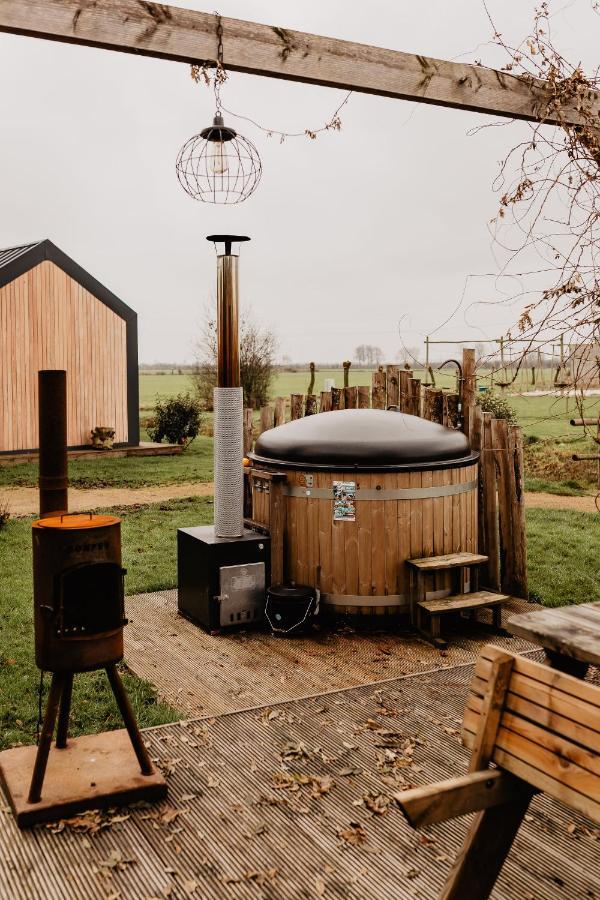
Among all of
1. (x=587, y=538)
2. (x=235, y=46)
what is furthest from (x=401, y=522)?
(x=587, y=538)

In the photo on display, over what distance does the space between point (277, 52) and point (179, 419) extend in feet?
61.8

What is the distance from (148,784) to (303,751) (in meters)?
0.93

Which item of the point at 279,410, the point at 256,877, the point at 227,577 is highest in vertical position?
the point at 279,410

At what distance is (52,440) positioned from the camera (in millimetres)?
4000

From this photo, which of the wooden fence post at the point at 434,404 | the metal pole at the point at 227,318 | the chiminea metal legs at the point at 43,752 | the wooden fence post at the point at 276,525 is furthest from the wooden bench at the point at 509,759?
the wooden fence post at the point at 434,404

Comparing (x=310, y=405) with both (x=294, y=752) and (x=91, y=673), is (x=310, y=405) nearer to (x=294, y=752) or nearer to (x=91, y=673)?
(x=91, y=673)

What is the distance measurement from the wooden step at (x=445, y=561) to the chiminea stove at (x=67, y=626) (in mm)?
3061

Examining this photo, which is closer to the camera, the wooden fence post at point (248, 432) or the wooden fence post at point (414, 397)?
the wooden fence post at point (414, 397)

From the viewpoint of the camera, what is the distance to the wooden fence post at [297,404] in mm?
8430

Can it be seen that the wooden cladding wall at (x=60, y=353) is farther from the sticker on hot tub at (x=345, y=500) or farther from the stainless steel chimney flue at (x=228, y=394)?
the sticker on hot tub at (x=345, y=500)

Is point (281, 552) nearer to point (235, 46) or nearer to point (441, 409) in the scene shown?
point (441, 409)

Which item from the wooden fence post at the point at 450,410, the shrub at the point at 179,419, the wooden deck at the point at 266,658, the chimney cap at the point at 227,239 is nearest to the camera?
the wooden deck at the point at 266,658

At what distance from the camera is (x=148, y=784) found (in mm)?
3979

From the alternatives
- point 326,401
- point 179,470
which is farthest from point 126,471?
point 326,401
